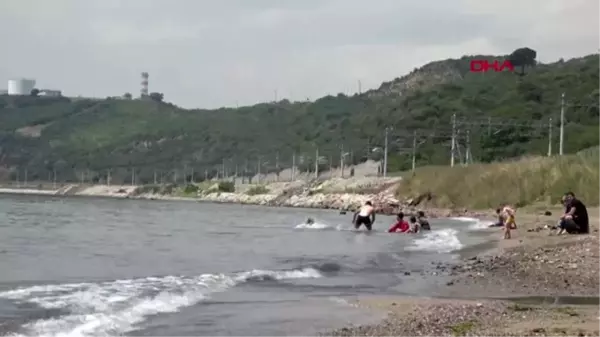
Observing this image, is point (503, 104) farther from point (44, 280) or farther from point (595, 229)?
point (44, 280)

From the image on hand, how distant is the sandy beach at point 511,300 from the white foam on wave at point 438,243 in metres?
3.10

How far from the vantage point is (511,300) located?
49.0ft

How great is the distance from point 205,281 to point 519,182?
4102 centimetres

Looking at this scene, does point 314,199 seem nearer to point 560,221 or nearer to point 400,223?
point 400,223

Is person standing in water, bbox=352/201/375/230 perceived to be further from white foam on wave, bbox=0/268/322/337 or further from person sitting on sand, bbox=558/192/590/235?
white foam on wave, bbox=0/268/322/337

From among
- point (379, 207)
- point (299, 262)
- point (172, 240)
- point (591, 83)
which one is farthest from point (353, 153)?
point (299, 262)

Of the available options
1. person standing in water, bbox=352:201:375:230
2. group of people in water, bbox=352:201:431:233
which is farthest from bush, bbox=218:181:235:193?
group of people in water, bbox=352:201:431:233

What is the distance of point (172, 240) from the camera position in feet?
113

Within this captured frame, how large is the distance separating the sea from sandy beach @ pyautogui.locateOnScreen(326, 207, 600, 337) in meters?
0.69

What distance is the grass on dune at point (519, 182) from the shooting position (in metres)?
48.9

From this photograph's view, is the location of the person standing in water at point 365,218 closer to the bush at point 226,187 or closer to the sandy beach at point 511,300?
the sandy beach at point 511,300

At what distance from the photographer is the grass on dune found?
4891 centimetres

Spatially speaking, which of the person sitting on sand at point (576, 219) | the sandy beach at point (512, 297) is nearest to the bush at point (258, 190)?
the sandy beach at point (512, 297)

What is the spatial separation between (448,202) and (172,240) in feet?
124
